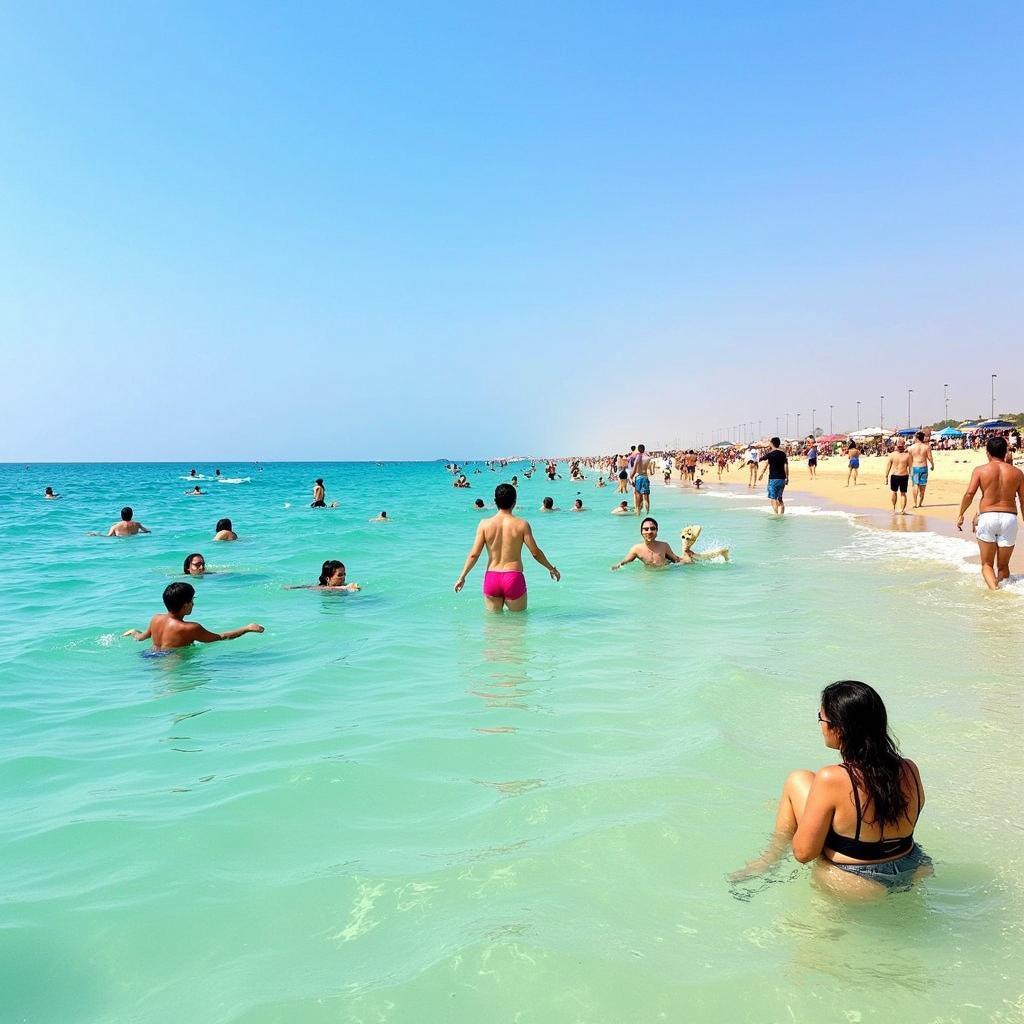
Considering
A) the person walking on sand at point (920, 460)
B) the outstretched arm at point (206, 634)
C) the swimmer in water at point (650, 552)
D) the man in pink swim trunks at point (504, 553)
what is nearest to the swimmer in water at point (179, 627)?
the outstretched arm at point (206, 634)

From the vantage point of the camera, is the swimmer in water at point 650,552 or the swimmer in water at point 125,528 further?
the swimmer in water at point 125,528

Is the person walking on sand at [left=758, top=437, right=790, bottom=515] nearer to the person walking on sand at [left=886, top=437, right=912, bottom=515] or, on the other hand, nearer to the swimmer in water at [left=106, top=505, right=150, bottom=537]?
the person walking on sand at [left=886, top=437, right=912, bottom=515]

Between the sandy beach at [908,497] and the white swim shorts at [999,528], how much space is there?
180 cm

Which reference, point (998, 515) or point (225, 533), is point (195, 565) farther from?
point (998, 515)

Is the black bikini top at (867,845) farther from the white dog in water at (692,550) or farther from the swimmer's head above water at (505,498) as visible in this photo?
the white dog in water at (692,550)

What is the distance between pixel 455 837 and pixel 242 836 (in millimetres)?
1049

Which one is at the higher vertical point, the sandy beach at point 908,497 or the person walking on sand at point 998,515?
the person walking on sand at point 998,515

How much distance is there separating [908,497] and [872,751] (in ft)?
85.7

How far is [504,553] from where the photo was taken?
8.65 m

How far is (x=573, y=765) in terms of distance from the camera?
4.35m

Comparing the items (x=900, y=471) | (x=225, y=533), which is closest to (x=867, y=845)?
(x=225, y=533)

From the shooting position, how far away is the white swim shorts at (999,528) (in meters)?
9.10

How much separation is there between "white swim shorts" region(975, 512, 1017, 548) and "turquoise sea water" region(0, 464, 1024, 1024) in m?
0.84

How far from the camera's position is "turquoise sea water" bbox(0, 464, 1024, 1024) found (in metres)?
2.52
